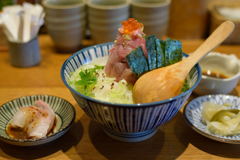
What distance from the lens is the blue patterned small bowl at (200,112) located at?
2.98ft

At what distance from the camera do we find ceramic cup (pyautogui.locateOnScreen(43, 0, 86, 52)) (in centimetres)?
151

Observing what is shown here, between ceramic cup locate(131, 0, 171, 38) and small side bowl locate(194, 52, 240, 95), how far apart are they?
0.34 meters

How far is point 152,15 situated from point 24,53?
2.09 feet

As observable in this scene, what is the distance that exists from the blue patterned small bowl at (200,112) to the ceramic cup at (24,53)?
787mm

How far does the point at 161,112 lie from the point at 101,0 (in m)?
0.98

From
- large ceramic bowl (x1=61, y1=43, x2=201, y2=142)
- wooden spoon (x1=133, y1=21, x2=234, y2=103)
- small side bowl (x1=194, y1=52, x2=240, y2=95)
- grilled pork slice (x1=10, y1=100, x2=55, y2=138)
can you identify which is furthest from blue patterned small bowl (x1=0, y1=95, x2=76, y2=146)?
small side bowl (x1=194, y1=52, x2=240, y2=95)

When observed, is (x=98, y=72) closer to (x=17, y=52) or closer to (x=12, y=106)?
(x=12, y=106)

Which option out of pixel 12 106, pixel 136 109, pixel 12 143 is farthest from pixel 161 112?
pixel 12 106

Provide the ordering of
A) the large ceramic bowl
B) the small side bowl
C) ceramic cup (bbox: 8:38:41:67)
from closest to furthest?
the large ceramic bowl < the small side bowl < ceramic cup (bbox: 8:38:41:67)

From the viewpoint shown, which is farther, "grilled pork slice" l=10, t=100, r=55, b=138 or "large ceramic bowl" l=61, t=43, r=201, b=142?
"grilled pork slice" l=10, t=100, r=55, b=138

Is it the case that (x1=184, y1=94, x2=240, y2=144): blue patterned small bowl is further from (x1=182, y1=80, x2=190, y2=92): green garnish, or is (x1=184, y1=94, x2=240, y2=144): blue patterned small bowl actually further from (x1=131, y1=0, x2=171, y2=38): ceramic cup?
(x1=131, y1=0, x2=171, y2=38): ceramic cup

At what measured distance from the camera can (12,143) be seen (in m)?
0.88

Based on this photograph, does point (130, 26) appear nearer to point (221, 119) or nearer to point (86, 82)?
point (86, 82)

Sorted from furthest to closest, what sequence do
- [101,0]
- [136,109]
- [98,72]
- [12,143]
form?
1. [101,0]
2. [98,72]
3. [12,143]
4. [136,109]
